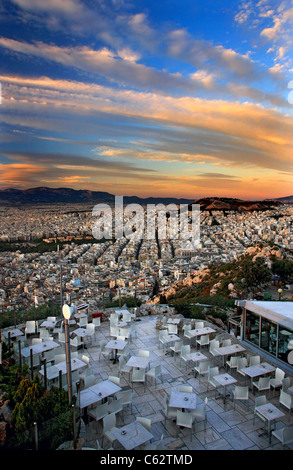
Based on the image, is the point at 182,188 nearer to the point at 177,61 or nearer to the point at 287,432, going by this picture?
the point at 177,61

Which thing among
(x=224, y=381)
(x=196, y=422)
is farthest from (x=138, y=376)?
(x=224, y=381)

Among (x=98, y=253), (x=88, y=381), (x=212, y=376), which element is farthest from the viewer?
(x=98, y=253)

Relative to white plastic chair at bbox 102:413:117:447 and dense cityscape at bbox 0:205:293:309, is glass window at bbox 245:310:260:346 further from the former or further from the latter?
dense cityscape at bbox 0:205:293:309

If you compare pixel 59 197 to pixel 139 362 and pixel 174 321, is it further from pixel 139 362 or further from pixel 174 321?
pixel 139 362

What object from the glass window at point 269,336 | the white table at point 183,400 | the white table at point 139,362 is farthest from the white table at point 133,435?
the glass window at point 269,336

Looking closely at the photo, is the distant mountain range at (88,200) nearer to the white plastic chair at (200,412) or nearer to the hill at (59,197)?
the hill at (59,197)
